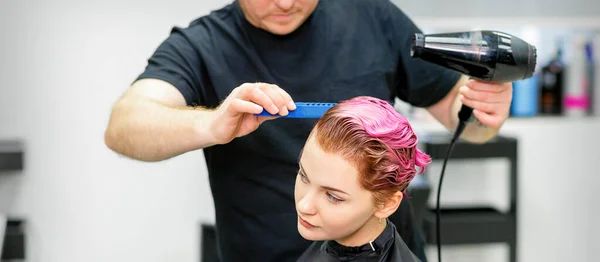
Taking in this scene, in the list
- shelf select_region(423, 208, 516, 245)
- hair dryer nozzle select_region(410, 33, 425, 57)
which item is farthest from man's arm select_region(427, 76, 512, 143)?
shelf select_region(423, 208, 516, 245)

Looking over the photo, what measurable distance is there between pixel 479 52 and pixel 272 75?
53 cm

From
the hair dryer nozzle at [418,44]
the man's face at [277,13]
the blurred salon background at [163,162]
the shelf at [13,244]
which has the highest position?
the man's face at [277,13]

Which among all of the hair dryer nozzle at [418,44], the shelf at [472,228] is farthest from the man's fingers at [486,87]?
the shelf at [472,228]

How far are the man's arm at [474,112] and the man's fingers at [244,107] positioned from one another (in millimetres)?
598

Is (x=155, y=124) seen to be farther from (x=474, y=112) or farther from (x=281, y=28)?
(x=474, y=112)

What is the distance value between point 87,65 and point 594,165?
2.69 metres

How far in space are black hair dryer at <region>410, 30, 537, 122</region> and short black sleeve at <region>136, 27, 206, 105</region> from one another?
1.80 feet

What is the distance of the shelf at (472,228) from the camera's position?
12.3 ft

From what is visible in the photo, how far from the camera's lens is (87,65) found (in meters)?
3.81

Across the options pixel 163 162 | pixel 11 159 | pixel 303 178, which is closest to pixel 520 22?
pixel 163 162

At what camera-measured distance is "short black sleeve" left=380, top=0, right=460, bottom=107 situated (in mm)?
1992

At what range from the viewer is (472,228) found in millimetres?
3777

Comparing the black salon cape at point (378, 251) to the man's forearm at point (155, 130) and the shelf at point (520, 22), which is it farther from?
the shelf at point (520, 22)

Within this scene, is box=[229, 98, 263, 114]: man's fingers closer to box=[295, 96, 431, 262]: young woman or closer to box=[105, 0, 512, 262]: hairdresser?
box=[295, 96, 431, 262]: young woman
